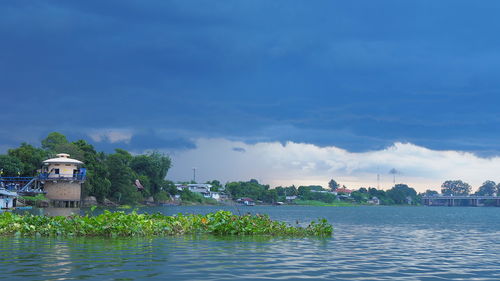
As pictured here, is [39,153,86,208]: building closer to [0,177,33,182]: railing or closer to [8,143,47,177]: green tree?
[0,177,33,182]: railing

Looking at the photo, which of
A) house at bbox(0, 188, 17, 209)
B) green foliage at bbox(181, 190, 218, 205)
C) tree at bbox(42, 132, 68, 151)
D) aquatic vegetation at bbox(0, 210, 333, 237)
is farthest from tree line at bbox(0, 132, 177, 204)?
aquatic vegetation at bbox(0, 210, 333, 237)

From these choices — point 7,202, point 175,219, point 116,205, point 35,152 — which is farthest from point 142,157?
point 175,219

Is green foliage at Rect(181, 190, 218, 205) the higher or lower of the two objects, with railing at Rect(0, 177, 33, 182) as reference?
lower

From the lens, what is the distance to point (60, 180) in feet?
315

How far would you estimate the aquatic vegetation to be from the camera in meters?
27.4

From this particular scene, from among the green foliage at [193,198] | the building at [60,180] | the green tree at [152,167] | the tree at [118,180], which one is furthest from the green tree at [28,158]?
the green foliage at [193,198]

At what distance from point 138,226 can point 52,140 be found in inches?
4000

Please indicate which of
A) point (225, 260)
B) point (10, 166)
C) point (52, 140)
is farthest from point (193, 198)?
point (225, 260)

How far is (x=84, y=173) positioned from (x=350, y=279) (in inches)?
3548

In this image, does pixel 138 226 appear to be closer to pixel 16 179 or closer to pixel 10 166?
pixel 10 166

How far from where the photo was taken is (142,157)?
495 ft

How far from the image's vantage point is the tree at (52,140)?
119 metres

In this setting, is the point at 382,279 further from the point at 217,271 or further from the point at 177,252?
the point at 177,252

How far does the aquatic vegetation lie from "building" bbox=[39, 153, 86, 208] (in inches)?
2739
